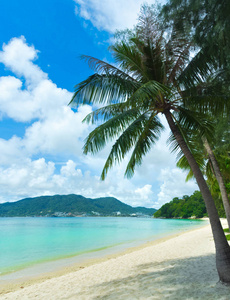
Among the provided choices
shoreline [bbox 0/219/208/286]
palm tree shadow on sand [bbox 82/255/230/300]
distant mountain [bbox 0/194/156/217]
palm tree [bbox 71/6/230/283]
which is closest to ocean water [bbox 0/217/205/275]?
shoreline [bbox 0/219/208/286]

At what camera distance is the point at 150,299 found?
4637 mm

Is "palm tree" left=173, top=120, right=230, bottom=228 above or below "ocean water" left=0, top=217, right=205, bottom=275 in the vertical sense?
above

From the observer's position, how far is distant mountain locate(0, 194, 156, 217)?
16024cm

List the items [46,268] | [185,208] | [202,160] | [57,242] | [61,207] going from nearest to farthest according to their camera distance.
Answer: [202,160] → [46,268] → [57,242] → [185,208] → [61,207]

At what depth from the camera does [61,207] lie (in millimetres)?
161500

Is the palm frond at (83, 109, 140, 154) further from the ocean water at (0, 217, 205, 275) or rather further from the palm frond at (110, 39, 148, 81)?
the ocean water at (0, 217, 205, 275)

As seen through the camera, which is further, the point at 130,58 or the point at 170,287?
the point at 130,58

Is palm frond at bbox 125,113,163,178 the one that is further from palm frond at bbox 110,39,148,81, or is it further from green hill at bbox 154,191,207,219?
green hill at bbox 154,191,207,219

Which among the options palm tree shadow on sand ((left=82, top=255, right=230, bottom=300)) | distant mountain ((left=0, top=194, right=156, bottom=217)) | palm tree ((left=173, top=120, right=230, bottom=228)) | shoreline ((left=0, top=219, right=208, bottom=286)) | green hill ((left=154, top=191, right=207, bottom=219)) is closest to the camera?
palm tree shadow on sand ((left=82, top=255, right=230, bottom=300))

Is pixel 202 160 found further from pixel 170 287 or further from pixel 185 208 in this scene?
pixel 185 208

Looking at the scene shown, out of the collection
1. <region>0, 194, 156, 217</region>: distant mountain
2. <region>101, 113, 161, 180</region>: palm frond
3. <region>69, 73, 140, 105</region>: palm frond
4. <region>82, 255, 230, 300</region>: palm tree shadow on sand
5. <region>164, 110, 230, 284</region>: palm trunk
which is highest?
<region>0, 194, 156, 217</region>: distant mountain

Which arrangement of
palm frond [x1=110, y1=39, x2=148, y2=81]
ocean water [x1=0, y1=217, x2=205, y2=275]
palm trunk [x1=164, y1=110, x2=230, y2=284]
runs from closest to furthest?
1. palm trunk [x1=164, y1=110, x2=230, y2=284]
2. palm frond [x1=110, y1=39, x2=148, y2=81]
3. ocean water [x1=0, y1=217, x2=205, y2=275]


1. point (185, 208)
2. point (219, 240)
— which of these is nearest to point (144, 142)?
point (219, 240)

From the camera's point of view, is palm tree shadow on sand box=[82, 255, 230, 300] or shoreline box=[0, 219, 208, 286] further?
shoreline box=[0, 219, 208, 286]
